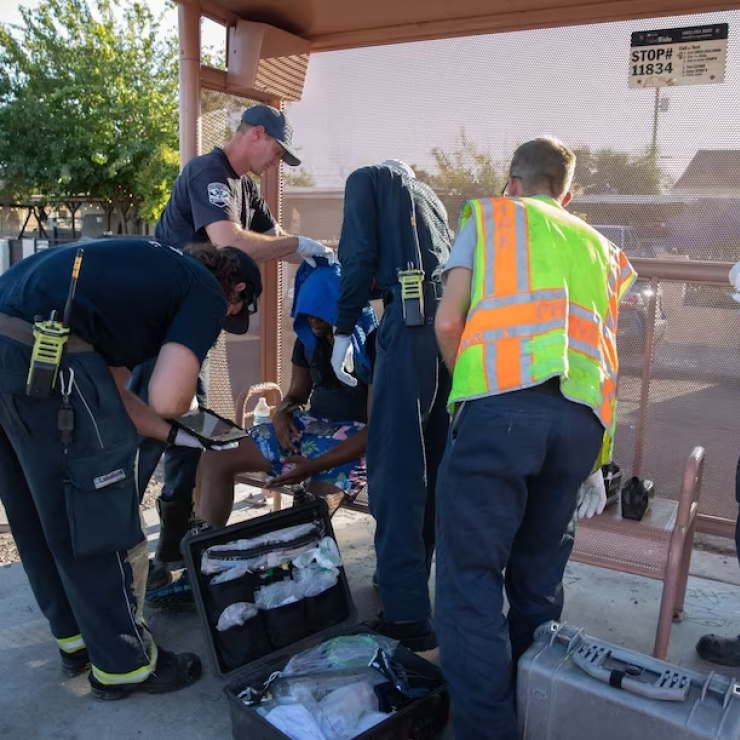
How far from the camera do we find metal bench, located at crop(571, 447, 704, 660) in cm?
242

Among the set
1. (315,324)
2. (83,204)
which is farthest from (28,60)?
(315,324)

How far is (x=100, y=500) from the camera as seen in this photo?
217 centimetres

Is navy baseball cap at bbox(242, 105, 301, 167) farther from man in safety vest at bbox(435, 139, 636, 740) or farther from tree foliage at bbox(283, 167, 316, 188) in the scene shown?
man in safety vest at bbox(435, 139, 636, 740)

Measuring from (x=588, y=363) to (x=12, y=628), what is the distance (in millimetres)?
2464

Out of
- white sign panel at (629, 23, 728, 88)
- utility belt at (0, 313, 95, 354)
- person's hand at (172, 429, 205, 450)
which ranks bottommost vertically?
person's hand at (172, 429, 205, 450)

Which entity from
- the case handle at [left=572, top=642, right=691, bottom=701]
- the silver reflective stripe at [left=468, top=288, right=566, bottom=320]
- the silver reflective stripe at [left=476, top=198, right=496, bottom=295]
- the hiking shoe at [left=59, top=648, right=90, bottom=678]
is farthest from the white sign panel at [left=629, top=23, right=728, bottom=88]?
the hiking shoe at [left=59, top=648, right=90, bottom=678]

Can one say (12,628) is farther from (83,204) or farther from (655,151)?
(83,204)

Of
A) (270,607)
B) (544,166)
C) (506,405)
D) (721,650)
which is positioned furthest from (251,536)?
(721,650)

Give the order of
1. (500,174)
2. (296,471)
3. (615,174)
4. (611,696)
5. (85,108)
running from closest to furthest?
(611,696) → (296,471) → (615,174) → (500,174) → (85,108)

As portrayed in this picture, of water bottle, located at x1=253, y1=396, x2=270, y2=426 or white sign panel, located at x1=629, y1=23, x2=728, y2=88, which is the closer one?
white sign panel, located at x1=629, y1=23, x2=728, y2=88

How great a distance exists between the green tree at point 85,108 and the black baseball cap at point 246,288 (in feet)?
54.1

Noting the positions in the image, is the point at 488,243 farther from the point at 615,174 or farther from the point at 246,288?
the point at 615,174

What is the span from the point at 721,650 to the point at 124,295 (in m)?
2.49

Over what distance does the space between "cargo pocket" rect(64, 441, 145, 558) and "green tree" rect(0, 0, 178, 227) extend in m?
16.9
